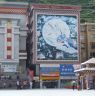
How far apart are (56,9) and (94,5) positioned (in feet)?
77.8

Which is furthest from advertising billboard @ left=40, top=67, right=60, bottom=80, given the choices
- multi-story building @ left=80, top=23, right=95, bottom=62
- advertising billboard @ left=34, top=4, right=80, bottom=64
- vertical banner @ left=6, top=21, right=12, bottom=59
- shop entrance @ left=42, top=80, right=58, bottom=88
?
multi-story building @ left=80, top=23, right=95, bottom=62

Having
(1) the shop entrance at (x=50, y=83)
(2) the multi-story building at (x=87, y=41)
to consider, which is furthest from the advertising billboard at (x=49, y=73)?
(2) the multi-story building at (x=87, y=41)

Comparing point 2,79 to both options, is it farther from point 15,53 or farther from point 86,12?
point 86,12

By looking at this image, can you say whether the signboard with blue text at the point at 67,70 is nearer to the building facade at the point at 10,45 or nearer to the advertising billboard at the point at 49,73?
the advertising billboard at the point at 49,73

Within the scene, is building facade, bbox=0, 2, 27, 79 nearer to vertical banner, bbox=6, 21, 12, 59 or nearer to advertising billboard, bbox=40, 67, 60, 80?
vertical banner, bbox=6, 21, 12, 59

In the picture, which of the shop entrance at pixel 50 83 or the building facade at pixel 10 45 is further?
the shop entrance at pixel 50 83

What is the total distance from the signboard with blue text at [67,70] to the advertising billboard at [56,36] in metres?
0.97

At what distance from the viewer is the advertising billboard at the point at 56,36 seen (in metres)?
77.2

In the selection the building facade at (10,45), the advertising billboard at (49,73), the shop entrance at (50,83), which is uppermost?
the building facade at (10,45)

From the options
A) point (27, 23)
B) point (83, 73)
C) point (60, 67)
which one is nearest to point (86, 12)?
point (27, 23)

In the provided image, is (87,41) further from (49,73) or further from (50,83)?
(50,83)

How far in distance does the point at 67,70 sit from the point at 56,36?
22.0 ft

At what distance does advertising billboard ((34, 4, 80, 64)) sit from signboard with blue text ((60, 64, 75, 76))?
3.20 feet

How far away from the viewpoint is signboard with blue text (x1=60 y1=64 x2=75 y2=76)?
253 feet
